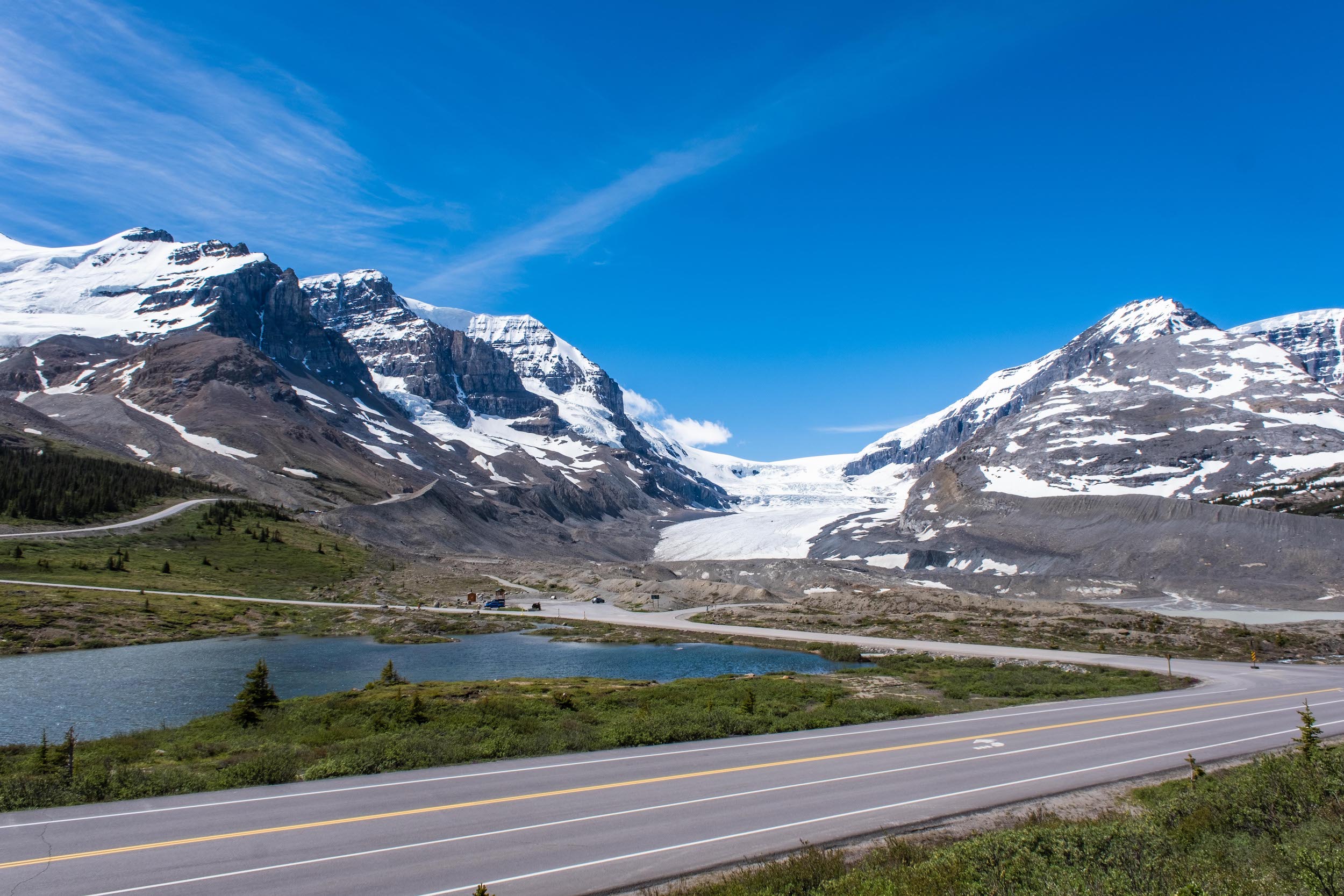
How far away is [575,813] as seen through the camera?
51.8 feet

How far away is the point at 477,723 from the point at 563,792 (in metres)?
8.45

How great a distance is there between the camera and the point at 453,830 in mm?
14539

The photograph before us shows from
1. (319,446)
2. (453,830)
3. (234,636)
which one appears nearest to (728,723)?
(453,830)

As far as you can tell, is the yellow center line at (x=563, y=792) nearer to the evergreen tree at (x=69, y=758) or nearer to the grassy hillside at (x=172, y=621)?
the evergreen tree at (x=69, y=758)

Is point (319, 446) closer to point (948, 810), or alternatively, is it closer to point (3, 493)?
point (3, 493)

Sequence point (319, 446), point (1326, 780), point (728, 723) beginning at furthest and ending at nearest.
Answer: point (319, 446) < point (728, 723) < point (1326, 780)

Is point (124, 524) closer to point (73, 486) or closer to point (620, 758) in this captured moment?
point (73, 486)

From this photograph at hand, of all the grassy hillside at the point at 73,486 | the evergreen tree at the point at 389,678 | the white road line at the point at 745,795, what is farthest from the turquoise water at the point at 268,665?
the grassy hillside at the point at 73,486

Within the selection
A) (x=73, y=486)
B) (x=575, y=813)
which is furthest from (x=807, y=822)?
(x=73, y=486)

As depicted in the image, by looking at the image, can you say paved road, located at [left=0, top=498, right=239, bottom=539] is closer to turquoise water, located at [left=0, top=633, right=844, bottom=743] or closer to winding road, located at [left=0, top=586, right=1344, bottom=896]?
turquoise water, located at [left=0, top=633, right=844, bottom=743]

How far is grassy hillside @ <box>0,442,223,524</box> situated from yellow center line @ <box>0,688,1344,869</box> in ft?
331

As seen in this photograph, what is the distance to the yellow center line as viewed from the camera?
1298 cm

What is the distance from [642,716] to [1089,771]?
13898 millimetres

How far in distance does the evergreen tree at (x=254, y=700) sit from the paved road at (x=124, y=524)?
7445 centimetres
